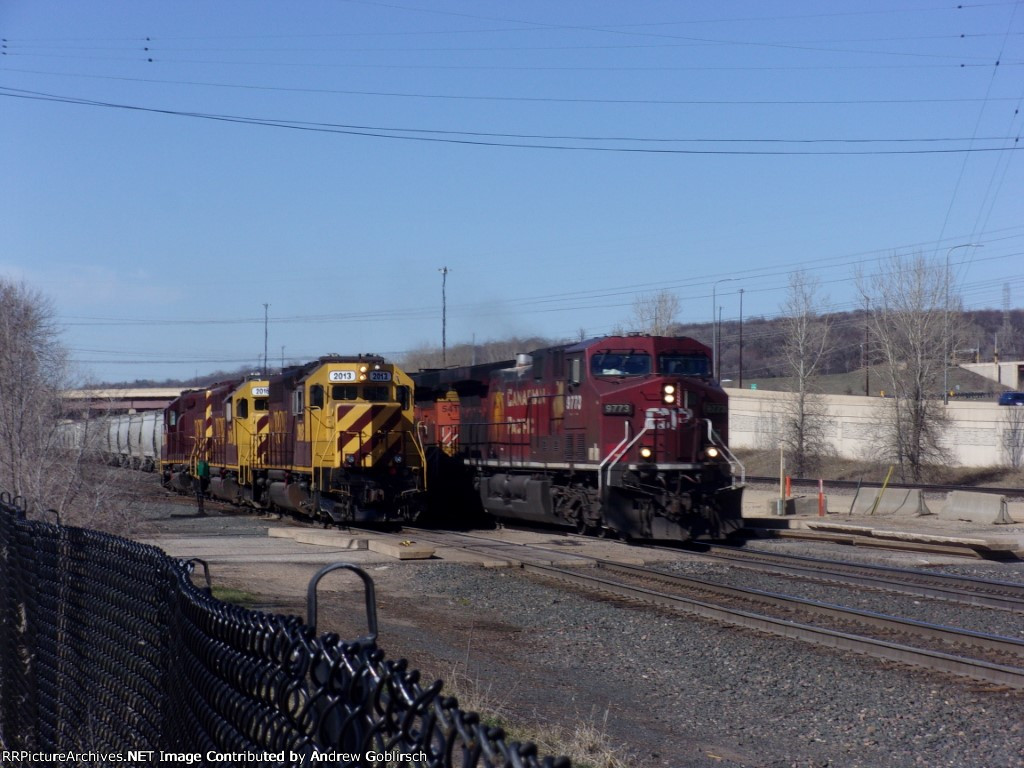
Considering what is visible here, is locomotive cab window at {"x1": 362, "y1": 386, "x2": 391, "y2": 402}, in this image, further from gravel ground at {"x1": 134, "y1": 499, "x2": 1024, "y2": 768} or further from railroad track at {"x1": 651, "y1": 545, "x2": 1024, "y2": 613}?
gravel ground at {"x1": 134, "y1": 499, "x2": 1024, "y2": 768}

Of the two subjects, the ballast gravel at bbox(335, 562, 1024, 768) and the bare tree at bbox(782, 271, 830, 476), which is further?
the bare tree at bbox(782, 271, 830, 476)

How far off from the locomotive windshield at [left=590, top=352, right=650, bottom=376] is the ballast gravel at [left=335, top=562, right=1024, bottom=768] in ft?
23.2

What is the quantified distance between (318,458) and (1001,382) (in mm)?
87345

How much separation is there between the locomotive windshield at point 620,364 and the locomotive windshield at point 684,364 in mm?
306

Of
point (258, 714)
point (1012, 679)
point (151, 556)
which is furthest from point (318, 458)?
point (258, 714)

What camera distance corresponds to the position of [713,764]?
6488 millimetres

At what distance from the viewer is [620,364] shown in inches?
750

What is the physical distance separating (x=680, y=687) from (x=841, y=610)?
11.6 ft

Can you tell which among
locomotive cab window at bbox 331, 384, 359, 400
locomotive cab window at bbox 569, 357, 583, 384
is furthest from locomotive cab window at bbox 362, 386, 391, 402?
locomotive cab window at bbox 569, 357, 583, 384

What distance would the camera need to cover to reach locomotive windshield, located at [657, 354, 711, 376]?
63.0 feet

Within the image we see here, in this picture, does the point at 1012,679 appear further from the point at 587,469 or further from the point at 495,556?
the point at 587,469

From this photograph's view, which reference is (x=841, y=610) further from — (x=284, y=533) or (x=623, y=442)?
(x=284, y=533)

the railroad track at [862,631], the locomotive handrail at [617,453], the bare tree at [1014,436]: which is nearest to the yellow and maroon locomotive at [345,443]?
the locomotive handrail at [617,453]

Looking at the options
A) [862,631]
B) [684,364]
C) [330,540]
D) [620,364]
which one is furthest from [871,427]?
[862,631]
